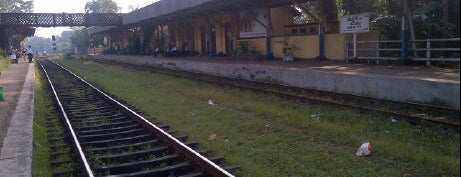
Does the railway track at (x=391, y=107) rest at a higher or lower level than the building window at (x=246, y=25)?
lower

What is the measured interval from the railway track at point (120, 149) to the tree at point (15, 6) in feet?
223

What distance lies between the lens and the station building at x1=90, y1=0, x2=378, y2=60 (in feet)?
76.4

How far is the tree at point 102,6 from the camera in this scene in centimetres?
11488

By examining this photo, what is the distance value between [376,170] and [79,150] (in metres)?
4.12

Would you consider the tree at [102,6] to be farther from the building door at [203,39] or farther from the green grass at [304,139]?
the green grass at [304,139]

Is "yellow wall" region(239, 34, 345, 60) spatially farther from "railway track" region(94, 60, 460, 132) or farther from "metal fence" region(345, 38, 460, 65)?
"railway track" region(94, 60, 460, 132)

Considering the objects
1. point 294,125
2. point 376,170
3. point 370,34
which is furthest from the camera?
point 370,34

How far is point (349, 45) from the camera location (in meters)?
20.4

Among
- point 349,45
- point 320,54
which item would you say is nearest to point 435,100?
point 349,45

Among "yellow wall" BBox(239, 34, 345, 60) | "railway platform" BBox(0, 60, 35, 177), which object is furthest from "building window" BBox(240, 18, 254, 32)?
"railway platform" BBox(0, 60, 35, 177)

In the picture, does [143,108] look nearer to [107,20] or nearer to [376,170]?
[376,170]

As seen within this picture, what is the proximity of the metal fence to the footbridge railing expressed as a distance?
117ft

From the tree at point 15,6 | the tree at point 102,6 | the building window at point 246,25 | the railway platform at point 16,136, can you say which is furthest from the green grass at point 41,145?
the tree at point 102,6

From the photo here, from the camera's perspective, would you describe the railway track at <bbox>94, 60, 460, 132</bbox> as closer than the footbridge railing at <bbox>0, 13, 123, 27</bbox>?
Yes
